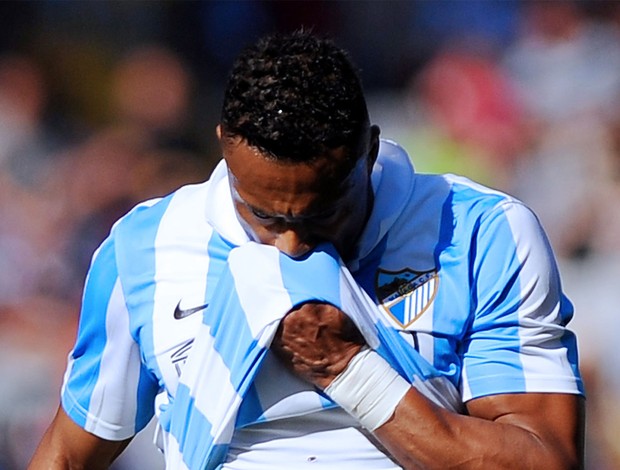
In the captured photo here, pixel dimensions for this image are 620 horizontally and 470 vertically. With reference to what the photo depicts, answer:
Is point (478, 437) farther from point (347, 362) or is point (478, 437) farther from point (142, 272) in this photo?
point (142, 272)

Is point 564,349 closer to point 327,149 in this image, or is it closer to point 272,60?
point 327,149

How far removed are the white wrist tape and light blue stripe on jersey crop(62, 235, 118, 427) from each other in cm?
48

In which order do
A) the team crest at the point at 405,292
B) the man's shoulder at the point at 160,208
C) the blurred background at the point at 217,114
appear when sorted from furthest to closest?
1. the blurred background at the point at 217,114
2. the man's shoulder at the point at 160,208
3. the team crest at the point at 405,292

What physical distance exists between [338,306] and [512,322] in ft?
0.94

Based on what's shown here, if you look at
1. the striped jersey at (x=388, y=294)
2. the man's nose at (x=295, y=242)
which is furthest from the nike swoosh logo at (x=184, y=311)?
the man's nose at (x=295, y=242)

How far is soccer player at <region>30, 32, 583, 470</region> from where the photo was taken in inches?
70.4

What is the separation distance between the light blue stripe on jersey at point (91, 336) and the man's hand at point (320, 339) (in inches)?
15.8

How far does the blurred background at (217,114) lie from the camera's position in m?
4.20

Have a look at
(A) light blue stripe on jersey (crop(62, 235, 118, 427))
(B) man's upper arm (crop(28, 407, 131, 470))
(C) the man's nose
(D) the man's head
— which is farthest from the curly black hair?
(B) man's upper arm (crop(28, 407, 131, 470))

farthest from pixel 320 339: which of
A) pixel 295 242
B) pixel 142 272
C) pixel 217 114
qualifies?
pixel 217 114

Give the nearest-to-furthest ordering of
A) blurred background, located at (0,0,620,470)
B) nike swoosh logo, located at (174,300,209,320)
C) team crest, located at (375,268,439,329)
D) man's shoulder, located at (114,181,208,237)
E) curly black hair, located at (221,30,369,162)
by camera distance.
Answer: curly black hair, located at (221,30,369,162)
team crest, located at (375,268,439,329)
nike swoosh logo, located at (174,300,209,320)
man's shoulder, located at (114,181,208,237)
blurred background, located at (0,0,620,470)

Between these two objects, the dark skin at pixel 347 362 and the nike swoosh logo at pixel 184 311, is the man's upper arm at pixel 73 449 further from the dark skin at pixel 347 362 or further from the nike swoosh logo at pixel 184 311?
the dark skin at pixel 347 362

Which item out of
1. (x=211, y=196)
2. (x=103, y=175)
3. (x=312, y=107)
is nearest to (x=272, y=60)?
(x=312, y=107)

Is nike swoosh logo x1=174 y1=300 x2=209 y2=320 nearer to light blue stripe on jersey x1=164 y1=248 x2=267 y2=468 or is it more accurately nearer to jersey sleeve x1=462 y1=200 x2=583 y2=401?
light blue stripe on jersey x1=164 y1=248 x2=267 y2=468
